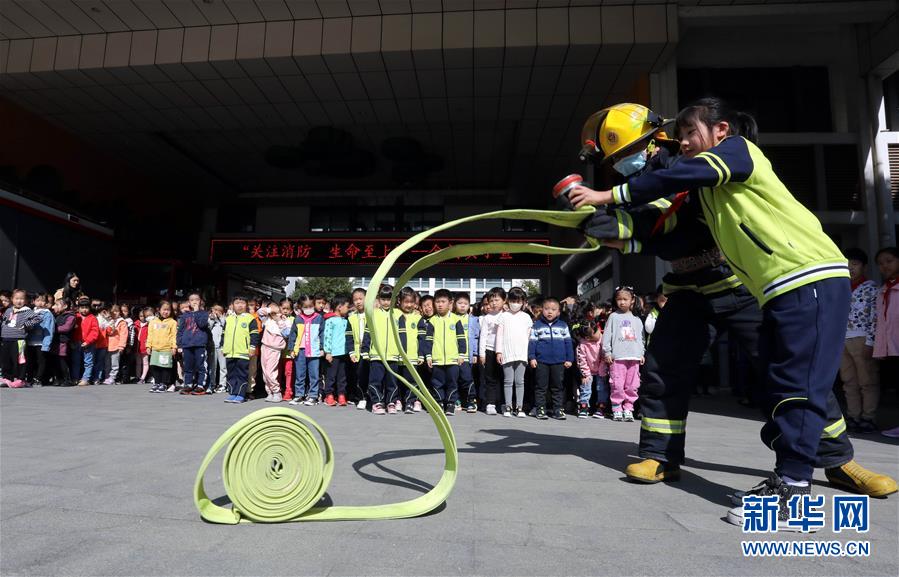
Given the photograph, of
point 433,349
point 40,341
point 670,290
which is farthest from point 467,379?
point 40,341

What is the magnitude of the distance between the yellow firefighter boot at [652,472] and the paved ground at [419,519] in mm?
98

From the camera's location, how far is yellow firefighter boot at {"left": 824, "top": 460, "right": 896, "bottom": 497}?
2369 mm

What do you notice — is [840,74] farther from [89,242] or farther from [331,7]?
[89,242]

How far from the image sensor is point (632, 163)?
9.36 feet

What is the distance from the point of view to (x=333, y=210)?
1933 centimetres

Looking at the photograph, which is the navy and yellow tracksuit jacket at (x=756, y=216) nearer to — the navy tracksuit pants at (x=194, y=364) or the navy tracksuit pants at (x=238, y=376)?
the navy tracksuit pants at (x=238, y=376)

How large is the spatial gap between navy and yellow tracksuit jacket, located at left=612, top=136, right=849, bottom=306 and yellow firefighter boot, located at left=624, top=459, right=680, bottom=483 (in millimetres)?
1014

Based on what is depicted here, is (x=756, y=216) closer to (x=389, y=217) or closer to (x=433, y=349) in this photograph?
(x=433, y=349)

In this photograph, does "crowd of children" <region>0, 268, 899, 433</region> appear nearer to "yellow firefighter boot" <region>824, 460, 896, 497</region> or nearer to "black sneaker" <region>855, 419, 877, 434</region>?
"black sneaker" <region>855, 419, 877, 434</region>

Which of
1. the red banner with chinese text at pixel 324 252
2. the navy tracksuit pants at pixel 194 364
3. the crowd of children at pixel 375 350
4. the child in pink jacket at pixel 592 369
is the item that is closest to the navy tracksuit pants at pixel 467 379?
the crowd of children at pixel 375 350

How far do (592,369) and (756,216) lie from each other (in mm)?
4663

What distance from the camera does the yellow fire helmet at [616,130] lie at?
281cm

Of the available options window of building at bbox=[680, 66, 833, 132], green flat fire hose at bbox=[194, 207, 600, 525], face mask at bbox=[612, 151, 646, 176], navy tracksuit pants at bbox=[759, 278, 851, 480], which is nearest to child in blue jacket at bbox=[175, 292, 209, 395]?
green flat fire hose at bbox=[194, 207, 600, 525]

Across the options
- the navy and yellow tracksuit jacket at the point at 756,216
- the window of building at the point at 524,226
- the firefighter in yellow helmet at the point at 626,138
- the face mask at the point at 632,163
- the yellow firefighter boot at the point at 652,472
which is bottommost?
the yellow firefighter boot at the point at 652,472
